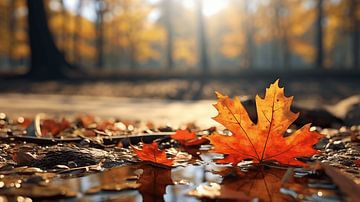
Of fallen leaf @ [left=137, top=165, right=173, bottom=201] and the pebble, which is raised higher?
fallen leaf @ [left=137, top=165, right=173, bottom=201]

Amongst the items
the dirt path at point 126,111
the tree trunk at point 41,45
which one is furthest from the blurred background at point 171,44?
the dirt path at point 126,111

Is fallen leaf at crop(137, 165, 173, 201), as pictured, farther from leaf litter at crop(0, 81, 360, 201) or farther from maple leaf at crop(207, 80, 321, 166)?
maple leaf at crop(207, 80, 321, 166)

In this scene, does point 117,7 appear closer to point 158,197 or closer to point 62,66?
point 62,66

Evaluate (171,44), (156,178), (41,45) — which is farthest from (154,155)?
(171,44)

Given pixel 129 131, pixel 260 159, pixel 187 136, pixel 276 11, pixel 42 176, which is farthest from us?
pixel 276 11

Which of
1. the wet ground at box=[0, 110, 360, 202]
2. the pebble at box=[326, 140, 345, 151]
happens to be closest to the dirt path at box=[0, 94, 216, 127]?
the pebble at box=[326, 140, 345, 151]

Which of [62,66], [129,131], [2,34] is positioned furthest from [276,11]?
[129,131]

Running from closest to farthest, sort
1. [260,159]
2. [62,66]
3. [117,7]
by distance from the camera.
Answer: [260,159], [62,66], [117,7]
